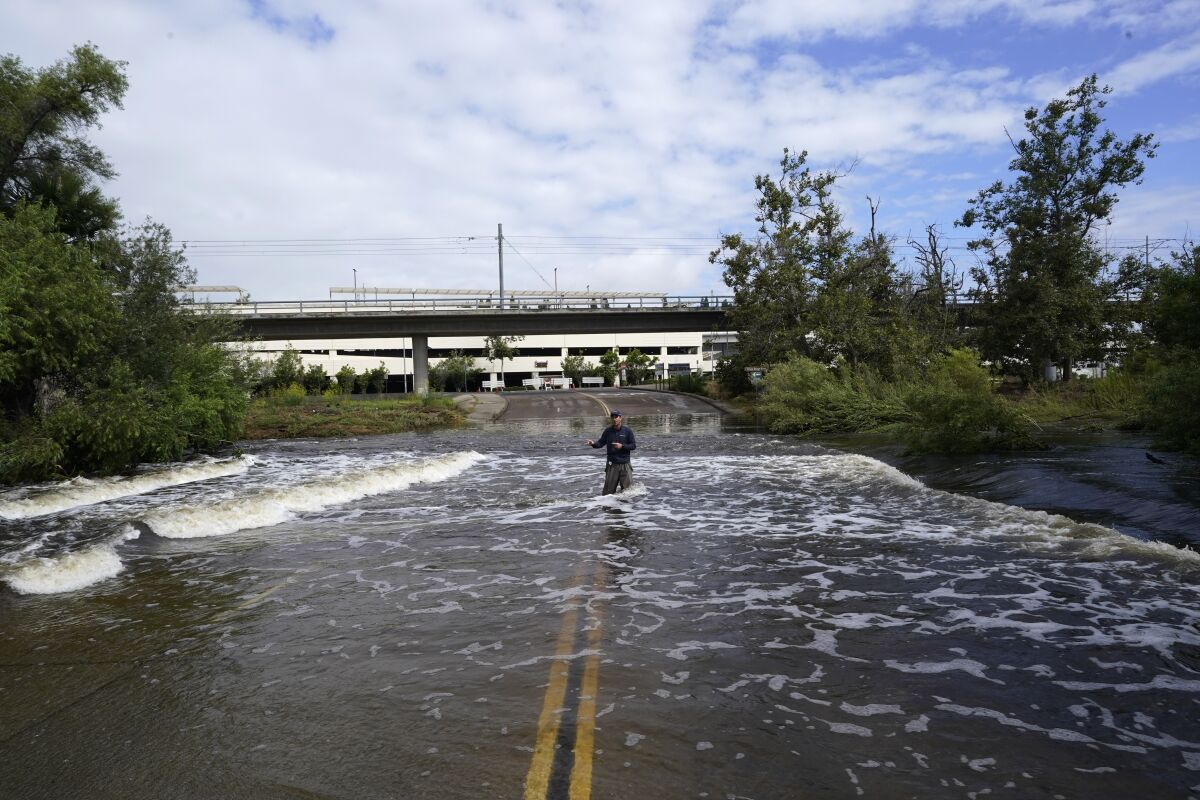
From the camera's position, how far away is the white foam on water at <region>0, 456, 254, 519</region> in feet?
46.3

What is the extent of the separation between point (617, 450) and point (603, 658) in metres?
8.35

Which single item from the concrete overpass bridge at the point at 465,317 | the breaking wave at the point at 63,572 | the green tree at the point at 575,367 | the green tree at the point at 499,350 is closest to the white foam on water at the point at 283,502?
the breaking wave at the point at 63,572

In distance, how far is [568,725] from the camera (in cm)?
428

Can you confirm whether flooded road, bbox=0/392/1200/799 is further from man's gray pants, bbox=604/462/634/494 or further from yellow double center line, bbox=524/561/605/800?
man's gray pants, bbox=604/462/634/494

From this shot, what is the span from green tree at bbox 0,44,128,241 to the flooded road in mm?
23199

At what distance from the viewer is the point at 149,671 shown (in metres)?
5.37

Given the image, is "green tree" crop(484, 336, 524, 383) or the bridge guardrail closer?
the bridge guardrail

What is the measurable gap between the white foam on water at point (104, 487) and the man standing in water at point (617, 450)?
33.7 feet

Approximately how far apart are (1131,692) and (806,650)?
2002 mm

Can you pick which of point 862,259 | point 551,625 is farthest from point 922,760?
point 862,259

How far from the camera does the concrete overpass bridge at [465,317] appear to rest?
5462 cm

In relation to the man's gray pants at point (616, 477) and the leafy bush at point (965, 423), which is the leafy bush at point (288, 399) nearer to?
the man's gray pants at point (616, 477)

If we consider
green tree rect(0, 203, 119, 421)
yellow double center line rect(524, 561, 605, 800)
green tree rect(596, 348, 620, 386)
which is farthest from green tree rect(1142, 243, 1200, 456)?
green tree rect(596, 348, 620, 386)

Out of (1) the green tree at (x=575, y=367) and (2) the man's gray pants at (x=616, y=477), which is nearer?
(2) the man's gray pants at (x=616, y=477)
